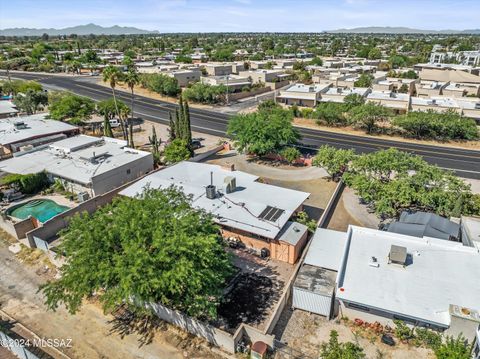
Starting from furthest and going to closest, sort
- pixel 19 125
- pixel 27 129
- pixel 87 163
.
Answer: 1. pixel 19 125
2. pixel 27 129
3. pixel 87 163

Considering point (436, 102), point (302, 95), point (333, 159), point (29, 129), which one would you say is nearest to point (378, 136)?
point (436, 102)

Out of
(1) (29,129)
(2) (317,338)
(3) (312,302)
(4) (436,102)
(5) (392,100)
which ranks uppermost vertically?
(5) (392,100)

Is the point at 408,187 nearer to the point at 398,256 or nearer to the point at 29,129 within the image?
the point at 398,256

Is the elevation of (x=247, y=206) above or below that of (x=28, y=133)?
below

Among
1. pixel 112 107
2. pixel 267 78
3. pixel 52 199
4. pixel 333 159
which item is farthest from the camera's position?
pixel 267 78

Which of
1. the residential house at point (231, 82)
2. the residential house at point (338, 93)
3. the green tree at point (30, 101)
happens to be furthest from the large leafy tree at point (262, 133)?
the green tree at point (30, 101)

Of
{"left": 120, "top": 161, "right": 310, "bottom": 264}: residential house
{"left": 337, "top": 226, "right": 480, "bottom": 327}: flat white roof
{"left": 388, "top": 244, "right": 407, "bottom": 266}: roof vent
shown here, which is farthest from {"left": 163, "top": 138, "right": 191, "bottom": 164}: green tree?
{"left": 388, "top": 244, "right": 407, "bottom": 266}: roof vent

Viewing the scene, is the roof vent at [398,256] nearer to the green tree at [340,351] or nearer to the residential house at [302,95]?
the green tree at [340,351]
